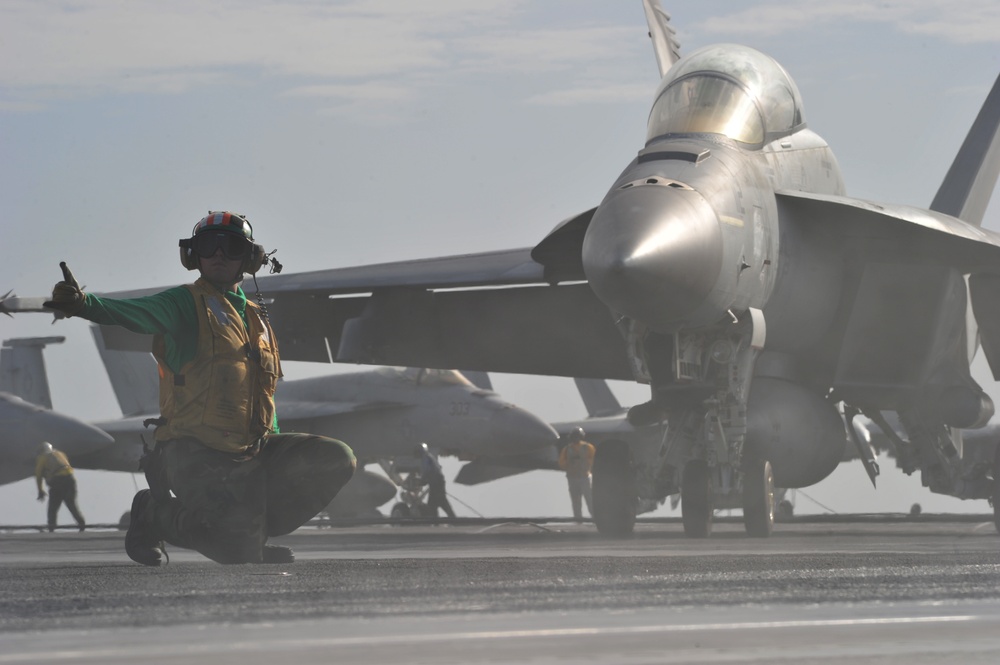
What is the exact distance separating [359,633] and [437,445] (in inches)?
835

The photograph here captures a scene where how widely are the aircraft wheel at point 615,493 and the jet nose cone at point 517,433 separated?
40.2 ft

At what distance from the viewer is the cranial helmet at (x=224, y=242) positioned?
5.88m

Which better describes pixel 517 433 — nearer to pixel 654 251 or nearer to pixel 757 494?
pixel 757 494

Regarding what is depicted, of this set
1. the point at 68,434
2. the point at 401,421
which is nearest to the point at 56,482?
the point at 68,434

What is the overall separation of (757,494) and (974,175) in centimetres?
636

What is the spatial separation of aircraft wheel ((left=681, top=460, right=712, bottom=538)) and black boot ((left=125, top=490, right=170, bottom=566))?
568 cm

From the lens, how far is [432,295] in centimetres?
1527

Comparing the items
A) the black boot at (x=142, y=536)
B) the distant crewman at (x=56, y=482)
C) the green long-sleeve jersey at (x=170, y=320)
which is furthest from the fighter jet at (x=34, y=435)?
the green long-sleeve jersey at (x=170, y=320)

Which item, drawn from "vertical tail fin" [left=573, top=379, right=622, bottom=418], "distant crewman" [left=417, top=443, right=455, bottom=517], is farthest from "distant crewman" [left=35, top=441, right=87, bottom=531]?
"vertical tail fin" [left=573, top=379, right=622, bottom=418]

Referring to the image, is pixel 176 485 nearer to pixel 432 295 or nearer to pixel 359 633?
pixel 359 633

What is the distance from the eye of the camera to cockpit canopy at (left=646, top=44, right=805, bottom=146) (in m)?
11.9

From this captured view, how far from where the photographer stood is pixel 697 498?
11203 mm

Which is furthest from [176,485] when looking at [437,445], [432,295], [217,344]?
[437,445]

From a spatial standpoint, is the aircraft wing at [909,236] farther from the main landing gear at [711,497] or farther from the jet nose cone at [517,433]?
the jet nose cone at [517,433]
